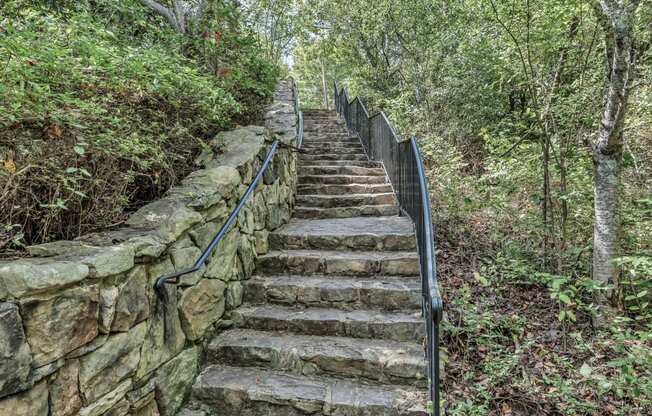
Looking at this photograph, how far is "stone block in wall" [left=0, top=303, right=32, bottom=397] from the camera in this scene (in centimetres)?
117

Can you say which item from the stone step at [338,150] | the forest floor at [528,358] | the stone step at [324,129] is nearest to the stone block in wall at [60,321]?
the forest floor at [528,358]

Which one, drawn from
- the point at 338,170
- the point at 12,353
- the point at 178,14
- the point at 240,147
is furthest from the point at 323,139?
the point at 12,353

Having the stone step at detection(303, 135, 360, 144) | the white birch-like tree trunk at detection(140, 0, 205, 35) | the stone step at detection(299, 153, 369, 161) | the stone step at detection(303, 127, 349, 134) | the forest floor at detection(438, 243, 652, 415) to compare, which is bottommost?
the forest floor at detection(438, 243, 652, 415)

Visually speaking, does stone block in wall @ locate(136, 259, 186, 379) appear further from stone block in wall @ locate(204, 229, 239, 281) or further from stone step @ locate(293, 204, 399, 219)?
stone step @ locate(293, 204, 399, 219)

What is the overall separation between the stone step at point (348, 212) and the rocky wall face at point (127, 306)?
1.20m

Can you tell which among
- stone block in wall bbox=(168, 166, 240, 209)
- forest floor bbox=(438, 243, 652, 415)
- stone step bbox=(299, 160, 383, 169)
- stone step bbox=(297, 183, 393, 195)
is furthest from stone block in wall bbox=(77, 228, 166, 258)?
stone step bbox=(299, 160, 383, 169)

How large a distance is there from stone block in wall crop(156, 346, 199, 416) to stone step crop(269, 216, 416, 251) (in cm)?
134

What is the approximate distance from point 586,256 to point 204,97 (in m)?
4.32

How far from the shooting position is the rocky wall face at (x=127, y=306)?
4.16ft

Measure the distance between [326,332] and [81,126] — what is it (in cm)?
194

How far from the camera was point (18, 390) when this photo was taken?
123 cm

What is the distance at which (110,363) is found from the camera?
1.60 metres

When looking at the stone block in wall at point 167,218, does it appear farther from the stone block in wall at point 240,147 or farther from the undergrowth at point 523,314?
the undergrowth at point 523,314

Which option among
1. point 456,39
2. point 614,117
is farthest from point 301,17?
point 614,117
